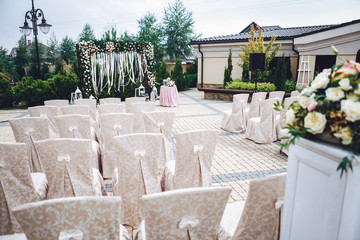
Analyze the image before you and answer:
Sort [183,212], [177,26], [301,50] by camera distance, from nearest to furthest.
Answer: [183,212] < [301,50] < [177,26]

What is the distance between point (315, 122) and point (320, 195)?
41 cm

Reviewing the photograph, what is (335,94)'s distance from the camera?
121 centimetres

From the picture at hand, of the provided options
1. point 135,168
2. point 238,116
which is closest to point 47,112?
point 135,168

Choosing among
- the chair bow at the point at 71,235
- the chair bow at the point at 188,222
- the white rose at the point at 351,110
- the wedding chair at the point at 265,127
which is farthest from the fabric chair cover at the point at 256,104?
the chair bow at the point at 71,235

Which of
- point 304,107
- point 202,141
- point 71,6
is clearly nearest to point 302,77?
point 202,141

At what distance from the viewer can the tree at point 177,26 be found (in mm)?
28141

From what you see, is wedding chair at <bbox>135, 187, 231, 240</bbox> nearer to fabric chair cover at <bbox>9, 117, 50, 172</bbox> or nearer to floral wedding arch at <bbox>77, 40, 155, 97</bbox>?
fabric chair cover at <bbox>9, 117, 50, 172</bbox>

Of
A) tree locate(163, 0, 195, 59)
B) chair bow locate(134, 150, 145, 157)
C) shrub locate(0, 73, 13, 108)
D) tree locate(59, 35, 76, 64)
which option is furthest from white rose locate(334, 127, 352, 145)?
tree locate(59, 35, 76, 64)

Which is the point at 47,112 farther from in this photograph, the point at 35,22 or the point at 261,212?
the point at 35,22

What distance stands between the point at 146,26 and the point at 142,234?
110ft

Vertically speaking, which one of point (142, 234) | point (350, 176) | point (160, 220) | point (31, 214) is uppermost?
point (350, 176)

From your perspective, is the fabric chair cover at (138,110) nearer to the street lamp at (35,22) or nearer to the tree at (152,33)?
the street lamp at (35,22)

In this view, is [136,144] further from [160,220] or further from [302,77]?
[302,77]

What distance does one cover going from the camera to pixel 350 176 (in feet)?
3.75
